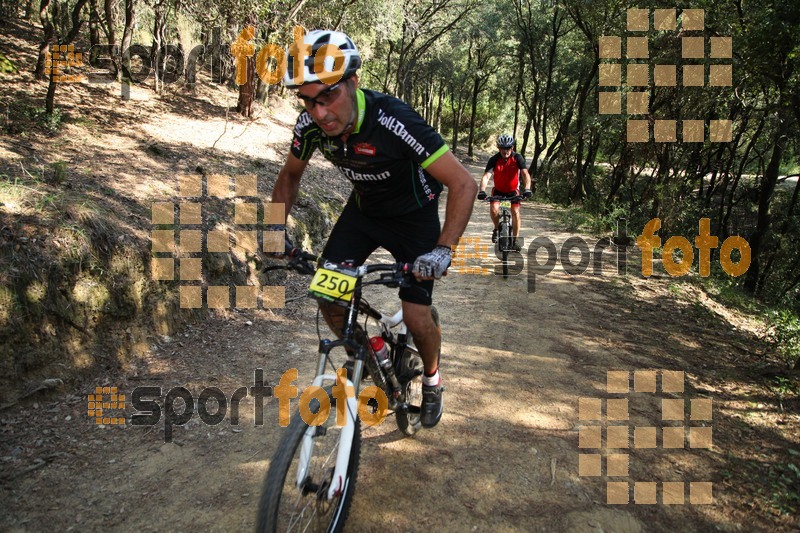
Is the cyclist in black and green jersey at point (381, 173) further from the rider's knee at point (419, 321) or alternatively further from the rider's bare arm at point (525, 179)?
the rider's bare arm at point (525, 179)

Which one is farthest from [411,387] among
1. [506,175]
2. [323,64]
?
[506,175]

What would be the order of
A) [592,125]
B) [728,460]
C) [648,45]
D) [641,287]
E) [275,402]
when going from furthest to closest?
[592,125]
[648,45]
[641,287]
[275,402]
[728,460]

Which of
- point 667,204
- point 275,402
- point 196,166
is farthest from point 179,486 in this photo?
point 667,204

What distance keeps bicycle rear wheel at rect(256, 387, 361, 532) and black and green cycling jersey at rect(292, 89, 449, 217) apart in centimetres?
134

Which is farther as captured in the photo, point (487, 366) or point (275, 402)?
point (487, 366)

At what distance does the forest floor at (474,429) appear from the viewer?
3.06m

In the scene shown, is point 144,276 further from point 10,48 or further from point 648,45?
point 648,45

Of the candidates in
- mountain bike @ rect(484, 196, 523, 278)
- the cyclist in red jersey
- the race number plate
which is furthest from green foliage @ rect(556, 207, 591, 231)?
the race number plate

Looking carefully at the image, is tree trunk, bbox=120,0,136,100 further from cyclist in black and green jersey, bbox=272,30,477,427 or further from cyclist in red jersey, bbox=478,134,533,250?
cyclist in black and green jersey, bbox=272,30,477,427

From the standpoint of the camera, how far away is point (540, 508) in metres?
3.12

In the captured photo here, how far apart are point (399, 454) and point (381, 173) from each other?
2135 millimetres

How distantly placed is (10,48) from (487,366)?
1277 centimetres

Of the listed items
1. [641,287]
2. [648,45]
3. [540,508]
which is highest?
[648,45]

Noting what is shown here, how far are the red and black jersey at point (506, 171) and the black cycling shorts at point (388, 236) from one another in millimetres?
5451
